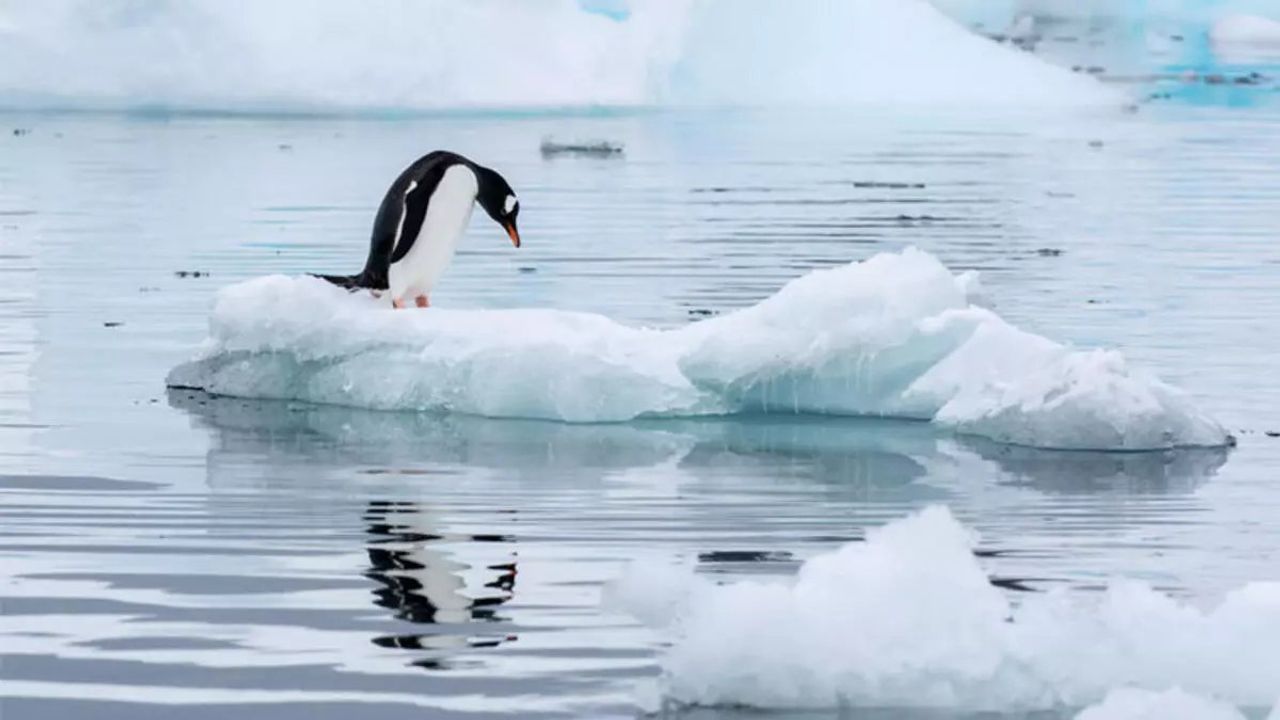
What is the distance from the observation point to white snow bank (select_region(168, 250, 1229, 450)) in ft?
29.4

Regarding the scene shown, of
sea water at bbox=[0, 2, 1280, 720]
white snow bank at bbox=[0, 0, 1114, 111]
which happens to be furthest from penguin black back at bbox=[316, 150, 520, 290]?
white snow bank at bbox=[0, 0, 1114, 111]

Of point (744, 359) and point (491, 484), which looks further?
point (744, 359)

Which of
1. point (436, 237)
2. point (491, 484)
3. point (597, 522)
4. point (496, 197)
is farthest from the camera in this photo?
point (496, 197)

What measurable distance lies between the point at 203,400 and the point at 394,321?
2.78ft

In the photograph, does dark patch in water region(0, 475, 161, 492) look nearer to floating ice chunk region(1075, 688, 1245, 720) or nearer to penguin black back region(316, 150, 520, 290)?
penguin black back region(316, 150, 520, 290)

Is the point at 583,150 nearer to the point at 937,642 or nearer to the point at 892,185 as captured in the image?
the point at 892,185

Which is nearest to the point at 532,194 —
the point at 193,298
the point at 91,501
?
the point at 193,298

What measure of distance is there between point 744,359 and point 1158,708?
15.3ft

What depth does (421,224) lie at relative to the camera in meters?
10.6

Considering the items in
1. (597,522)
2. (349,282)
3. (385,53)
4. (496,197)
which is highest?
(385,53)

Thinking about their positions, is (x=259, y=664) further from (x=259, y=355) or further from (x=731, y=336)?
(x=259, y=355)

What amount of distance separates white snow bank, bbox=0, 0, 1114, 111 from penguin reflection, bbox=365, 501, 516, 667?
1262 inches

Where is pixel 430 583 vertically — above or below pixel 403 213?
below

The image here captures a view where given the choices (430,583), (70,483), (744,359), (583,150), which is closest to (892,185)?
(583,150)
